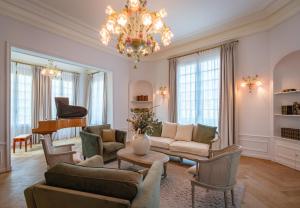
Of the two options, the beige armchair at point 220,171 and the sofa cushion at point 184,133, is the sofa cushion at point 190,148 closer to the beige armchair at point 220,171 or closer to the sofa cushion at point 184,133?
the sofa cushion at point 184,133

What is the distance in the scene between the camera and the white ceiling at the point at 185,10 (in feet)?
13.1

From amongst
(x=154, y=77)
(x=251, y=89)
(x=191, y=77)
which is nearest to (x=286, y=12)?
(x=251, y=89)

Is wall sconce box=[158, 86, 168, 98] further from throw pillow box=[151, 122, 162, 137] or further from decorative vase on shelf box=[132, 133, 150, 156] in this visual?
decorative vase on shelf box=[132, 133, 150, 156]

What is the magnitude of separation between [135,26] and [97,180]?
3113mm

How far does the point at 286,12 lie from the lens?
4062mm

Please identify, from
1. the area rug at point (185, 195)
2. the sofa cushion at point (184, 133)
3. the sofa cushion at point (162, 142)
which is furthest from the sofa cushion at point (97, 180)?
the sofa cushion at point (184, 133)

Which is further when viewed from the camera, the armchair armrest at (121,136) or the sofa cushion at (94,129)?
the armchair armrest at (121,136)

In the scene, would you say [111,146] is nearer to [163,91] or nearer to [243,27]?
[163,91]

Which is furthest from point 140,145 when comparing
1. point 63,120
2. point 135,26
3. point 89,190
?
point 63,120

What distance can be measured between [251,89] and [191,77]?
82.4 inches

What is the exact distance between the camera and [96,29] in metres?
5.28

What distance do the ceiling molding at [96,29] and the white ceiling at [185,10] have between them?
0.57ft

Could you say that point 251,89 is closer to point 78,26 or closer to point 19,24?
point 78,26

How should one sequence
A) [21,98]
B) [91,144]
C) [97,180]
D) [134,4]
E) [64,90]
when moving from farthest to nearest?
[64,90], [21,98], [91,144], [134,4], [97,180]
